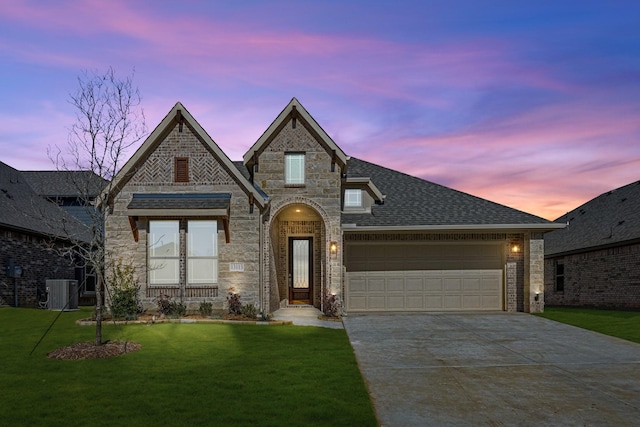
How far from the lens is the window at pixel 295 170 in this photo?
1839 centimetres

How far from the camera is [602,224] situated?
25.7 meters

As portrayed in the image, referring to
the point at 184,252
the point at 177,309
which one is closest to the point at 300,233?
the point at 184,252

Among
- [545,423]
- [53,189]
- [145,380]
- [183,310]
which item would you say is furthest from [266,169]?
[53,189]

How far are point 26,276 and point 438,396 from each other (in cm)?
2043

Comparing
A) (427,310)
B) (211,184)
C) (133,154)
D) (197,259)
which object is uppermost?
(133,154)

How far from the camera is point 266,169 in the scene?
18406 millimetres

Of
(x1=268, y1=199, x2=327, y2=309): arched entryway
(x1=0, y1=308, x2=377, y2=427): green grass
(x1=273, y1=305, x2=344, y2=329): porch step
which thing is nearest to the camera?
(x1=0, y1=308, x2=377, y2=427): green grass

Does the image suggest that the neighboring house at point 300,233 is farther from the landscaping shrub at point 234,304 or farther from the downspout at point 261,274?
the landscaping shrub at point 234,304

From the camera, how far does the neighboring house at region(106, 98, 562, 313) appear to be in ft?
55.7

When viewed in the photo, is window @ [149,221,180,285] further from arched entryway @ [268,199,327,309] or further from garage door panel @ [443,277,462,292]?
garage door panel @ [443,277,462,292]

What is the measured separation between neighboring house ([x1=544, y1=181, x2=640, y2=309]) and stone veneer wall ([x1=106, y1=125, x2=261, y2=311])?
16.8m

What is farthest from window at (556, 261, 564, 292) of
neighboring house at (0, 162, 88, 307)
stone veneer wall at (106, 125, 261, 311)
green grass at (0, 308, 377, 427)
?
neighboring house at (0, 162, 88, 307)

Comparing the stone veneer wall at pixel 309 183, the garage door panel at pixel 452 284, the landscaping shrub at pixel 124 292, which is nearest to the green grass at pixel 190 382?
the landscaping shrub at pixel 124 292

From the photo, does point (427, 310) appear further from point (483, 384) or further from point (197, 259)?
point (483, 384)
